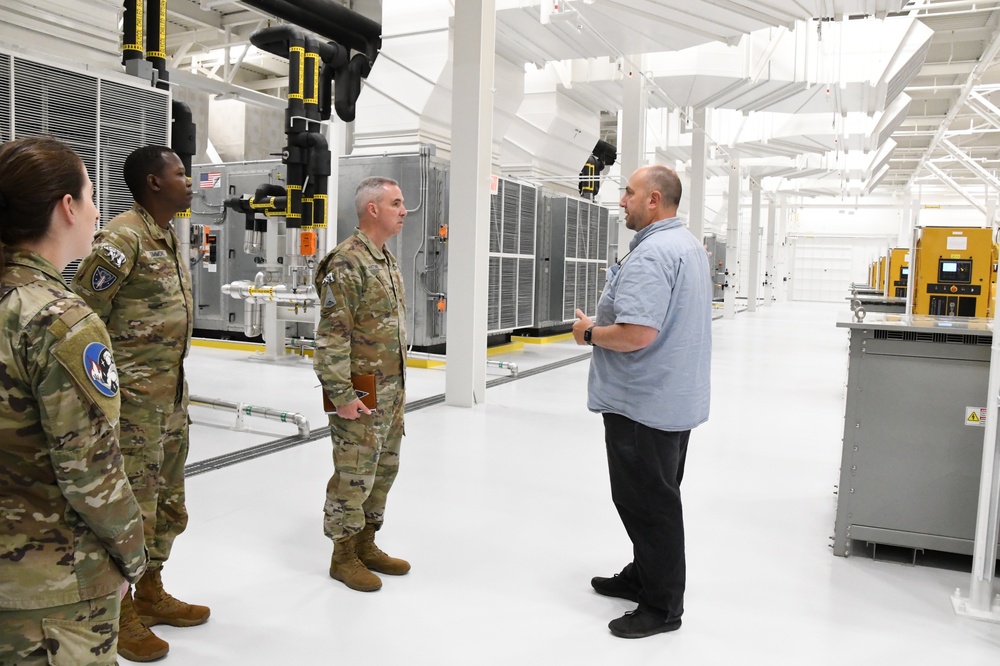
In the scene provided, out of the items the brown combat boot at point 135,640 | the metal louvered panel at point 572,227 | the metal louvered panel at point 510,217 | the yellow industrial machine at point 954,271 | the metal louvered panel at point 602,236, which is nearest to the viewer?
the brown combat boot at point 135,640

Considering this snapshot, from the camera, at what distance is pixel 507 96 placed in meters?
11.2

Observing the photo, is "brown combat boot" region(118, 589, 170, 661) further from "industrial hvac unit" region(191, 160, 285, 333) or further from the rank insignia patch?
"industrial hvac unit" region(191, 160, 285, 333)

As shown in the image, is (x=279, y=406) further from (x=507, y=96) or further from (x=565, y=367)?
(x=507, y=96)

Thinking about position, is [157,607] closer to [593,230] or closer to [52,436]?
[52,436]

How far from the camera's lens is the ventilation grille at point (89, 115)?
4.37 meters

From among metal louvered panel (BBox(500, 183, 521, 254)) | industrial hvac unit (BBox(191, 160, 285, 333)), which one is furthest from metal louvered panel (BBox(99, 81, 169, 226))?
metal louvered panel (BBox(500, 183, 521, 254))

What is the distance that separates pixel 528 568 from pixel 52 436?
2.57m

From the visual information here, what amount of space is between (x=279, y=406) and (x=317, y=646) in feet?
14.9

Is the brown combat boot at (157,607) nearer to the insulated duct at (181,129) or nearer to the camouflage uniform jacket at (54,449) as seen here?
the camouflage uniform jacket at (54,449)

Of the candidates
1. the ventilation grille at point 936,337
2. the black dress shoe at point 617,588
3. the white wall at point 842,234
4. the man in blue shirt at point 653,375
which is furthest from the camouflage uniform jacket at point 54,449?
the white wall at point 842,234

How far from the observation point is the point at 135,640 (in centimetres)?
262

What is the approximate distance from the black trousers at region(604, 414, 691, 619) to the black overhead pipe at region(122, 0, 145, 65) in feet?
14.5

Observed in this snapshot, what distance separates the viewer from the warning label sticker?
370 cm

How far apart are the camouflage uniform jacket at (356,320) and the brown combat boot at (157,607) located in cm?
95
